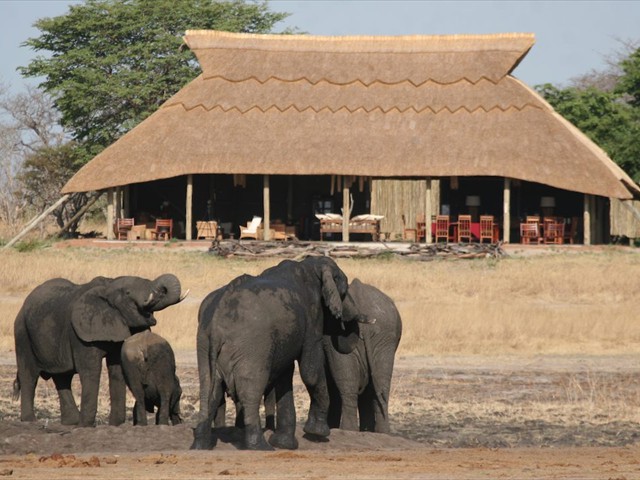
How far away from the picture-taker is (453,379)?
2072 centimetres

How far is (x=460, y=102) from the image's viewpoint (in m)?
46.0

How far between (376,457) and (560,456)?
1.71m

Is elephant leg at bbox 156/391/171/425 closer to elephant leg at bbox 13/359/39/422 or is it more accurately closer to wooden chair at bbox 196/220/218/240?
elephant leg at bbox 13/359/39/422

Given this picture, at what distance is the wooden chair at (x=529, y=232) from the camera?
43.3 meters

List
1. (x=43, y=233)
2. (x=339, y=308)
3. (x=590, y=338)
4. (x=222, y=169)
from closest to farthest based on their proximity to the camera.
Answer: (x=339, y=308)
(x=590, y=338)
(x=222, y=169)
(x=43, y=233)

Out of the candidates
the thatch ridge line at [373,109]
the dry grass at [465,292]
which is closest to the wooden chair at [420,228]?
the thatch ridge line at [373,109]

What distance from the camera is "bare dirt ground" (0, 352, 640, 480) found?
11.1m

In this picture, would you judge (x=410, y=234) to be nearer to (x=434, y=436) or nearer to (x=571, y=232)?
(x=571, y=232)

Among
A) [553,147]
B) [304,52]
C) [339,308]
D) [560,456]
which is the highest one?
[304,52]

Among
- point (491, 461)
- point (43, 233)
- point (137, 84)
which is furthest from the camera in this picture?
point (137, 84)

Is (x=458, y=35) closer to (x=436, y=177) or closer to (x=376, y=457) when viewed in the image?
(x=436, y=177)

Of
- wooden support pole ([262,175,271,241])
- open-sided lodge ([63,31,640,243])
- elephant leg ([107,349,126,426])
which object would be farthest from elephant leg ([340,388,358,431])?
wooden support pole ([262,175,271,241])

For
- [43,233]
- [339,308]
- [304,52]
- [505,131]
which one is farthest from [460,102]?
[339,308]

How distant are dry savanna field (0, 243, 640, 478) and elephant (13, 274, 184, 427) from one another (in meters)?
0.49
